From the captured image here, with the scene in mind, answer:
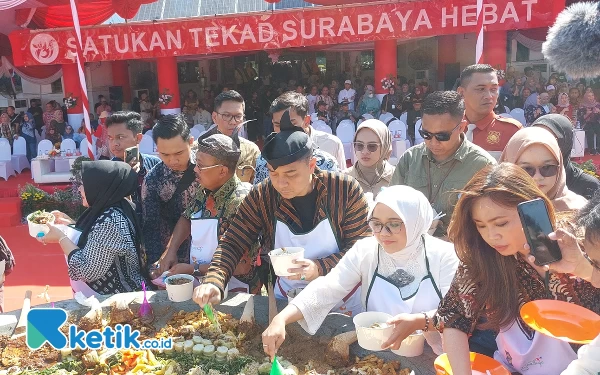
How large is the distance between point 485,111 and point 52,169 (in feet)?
28.2

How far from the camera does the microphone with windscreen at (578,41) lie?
184cm

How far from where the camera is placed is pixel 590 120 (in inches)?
385

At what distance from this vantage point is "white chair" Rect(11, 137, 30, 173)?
11.1m

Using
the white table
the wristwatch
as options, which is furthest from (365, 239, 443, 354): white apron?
the white table

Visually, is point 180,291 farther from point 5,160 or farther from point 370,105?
point 5,160

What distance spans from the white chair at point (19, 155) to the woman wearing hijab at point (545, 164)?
36.1 ft

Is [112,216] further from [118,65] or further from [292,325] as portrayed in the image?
[118,65]

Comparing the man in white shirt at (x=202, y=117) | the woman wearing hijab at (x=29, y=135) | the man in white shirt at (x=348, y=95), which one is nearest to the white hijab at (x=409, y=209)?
the man in white shirt at (x=348, y=95)

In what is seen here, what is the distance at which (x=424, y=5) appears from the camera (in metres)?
9.91

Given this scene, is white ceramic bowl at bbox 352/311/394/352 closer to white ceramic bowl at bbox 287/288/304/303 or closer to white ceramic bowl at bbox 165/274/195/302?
white ceramic bowl at bbox 287/288/304/303

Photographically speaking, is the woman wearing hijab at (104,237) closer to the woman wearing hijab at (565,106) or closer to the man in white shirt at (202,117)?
the woman wearing hijab at (565,106)

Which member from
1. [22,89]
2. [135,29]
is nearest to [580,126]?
[135,29]

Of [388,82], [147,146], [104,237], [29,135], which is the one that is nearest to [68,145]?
[147,146]

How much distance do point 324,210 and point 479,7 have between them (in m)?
3.65
